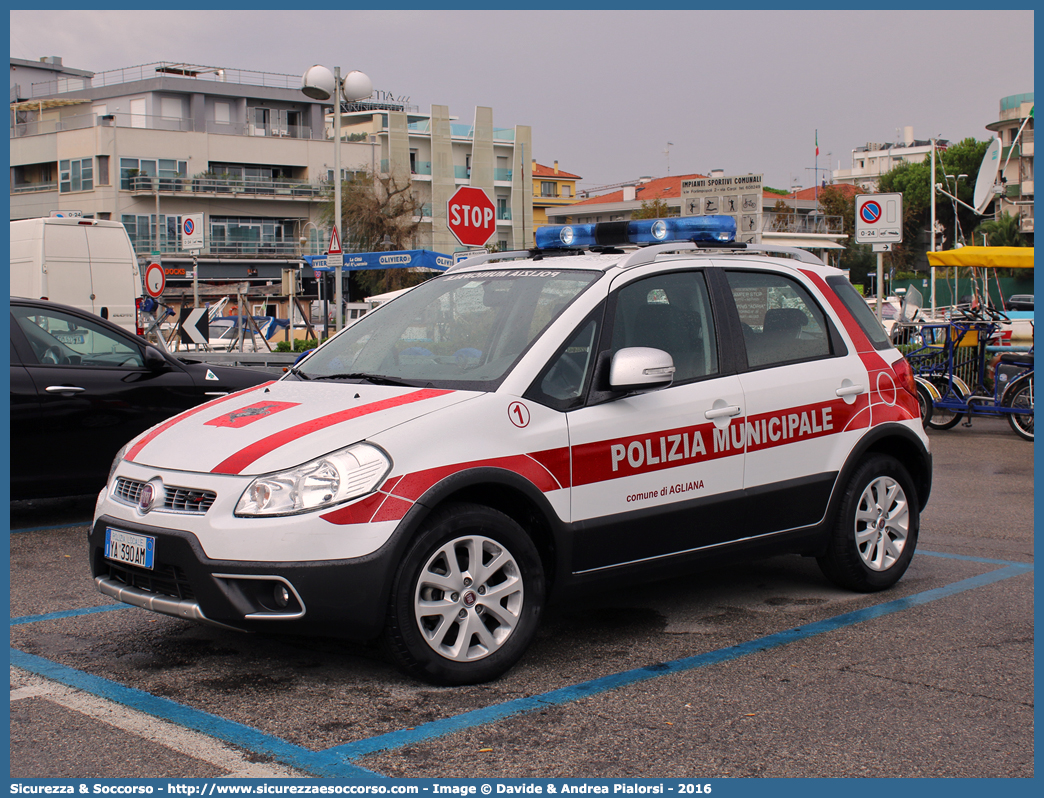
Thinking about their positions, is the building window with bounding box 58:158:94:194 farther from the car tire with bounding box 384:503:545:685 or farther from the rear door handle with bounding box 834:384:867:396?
the car tire with bounding box 384:503:545:685

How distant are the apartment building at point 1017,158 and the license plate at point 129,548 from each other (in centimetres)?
7799

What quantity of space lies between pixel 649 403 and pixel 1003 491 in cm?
585

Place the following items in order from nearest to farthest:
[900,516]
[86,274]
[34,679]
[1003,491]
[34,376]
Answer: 1. [34,679]
2. [900,516]
3. [34,376]
4. [1003,491]
5. [86,274]

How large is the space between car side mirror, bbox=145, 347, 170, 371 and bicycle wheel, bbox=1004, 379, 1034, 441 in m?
9.40

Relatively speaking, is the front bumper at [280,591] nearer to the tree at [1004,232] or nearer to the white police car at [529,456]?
the white police car at [529,456]

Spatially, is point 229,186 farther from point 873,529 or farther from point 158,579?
point 158,579

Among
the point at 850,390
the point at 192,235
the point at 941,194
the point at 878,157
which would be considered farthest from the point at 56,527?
the point at 878,157

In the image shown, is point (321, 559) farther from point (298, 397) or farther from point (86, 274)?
point (86, 274)

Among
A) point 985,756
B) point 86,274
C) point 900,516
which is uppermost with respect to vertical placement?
point 86,274

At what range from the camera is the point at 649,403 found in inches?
198

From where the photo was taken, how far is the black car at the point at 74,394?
25.7ft

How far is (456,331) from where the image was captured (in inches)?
207

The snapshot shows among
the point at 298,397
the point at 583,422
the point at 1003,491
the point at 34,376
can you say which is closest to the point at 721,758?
the point at 583,422

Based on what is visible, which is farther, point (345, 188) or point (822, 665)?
point (345, 188)
